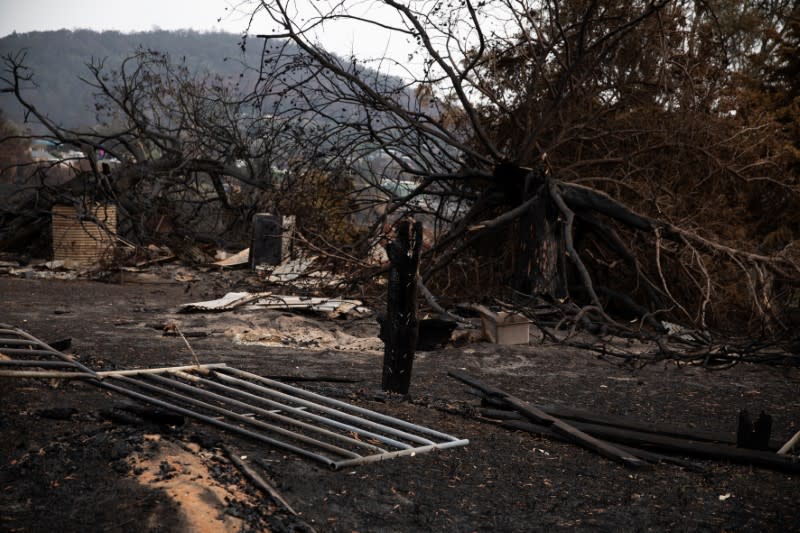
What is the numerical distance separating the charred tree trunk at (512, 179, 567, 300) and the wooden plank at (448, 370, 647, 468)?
4404mm

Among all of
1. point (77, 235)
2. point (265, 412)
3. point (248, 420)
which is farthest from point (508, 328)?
point (77, 235)

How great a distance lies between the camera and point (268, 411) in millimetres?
4500

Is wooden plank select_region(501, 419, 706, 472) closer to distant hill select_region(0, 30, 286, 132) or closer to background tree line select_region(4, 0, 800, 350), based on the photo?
background tree line select_region(4, 0, 800, 350)

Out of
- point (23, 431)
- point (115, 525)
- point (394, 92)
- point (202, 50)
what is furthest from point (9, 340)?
point (202, 50)

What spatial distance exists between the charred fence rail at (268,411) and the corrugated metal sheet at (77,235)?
8434 mm

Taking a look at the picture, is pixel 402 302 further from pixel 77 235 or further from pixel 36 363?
pixel 77 235

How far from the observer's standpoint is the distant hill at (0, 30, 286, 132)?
2788 inches

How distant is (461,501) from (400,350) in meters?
2.00

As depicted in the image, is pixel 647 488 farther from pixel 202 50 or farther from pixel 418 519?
pixel 202 50

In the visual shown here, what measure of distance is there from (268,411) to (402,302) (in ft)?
4.28

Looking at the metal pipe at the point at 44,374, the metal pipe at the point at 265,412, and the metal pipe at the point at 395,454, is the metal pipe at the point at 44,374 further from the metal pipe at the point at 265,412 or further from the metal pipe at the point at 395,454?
the metal pipe at the point at 395,454

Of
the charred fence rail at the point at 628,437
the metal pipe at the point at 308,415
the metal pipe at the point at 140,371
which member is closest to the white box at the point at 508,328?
the charred fence rail at the point at 628,437

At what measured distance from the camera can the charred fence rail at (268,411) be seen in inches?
158

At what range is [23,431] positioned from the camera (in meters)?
3.68
